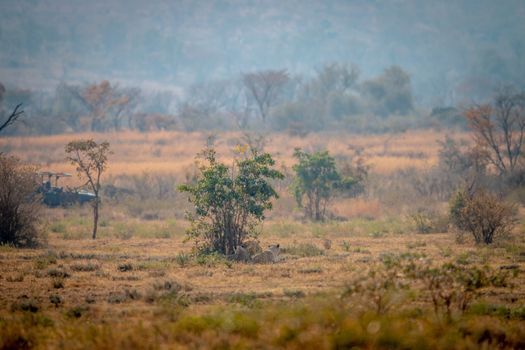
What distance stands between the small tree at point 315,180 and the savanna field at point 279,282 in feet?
2.89

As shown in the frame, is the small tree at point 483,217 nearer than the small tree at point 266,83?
Yes

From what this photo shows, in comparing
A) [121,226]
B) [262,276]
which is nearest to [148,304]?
[262,276]

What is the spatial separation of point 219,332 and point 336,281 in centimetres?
544

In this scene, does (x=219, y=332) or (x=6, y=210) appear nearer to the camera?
(x=219, y=332)

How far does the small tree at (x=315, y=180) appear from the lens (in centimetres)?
2814

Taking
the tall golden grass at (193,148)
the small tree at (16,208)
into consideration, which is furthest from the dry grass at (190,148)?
the small tree at (16,208)

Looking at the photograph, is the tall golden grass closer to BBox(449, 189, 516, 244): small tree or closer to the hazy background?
BBox(449, 189, 516, 244): small tree

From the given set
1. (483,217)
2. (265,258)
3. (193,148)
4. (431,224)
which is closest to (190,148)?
(193,148)

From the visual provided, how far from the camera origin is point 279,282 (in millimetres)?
14398

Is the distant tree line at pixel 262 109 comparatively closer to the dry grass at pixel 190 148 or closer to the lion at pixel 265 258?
the dry grass at pixel 190 148

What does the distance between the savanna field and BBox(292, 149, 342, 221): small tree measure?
0.88 m

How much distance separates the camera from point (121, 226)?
2550 cm

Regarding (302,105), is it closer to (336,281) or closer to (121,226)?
(121,226)

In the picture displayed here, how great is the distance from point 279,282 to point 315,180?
13.9 meters
